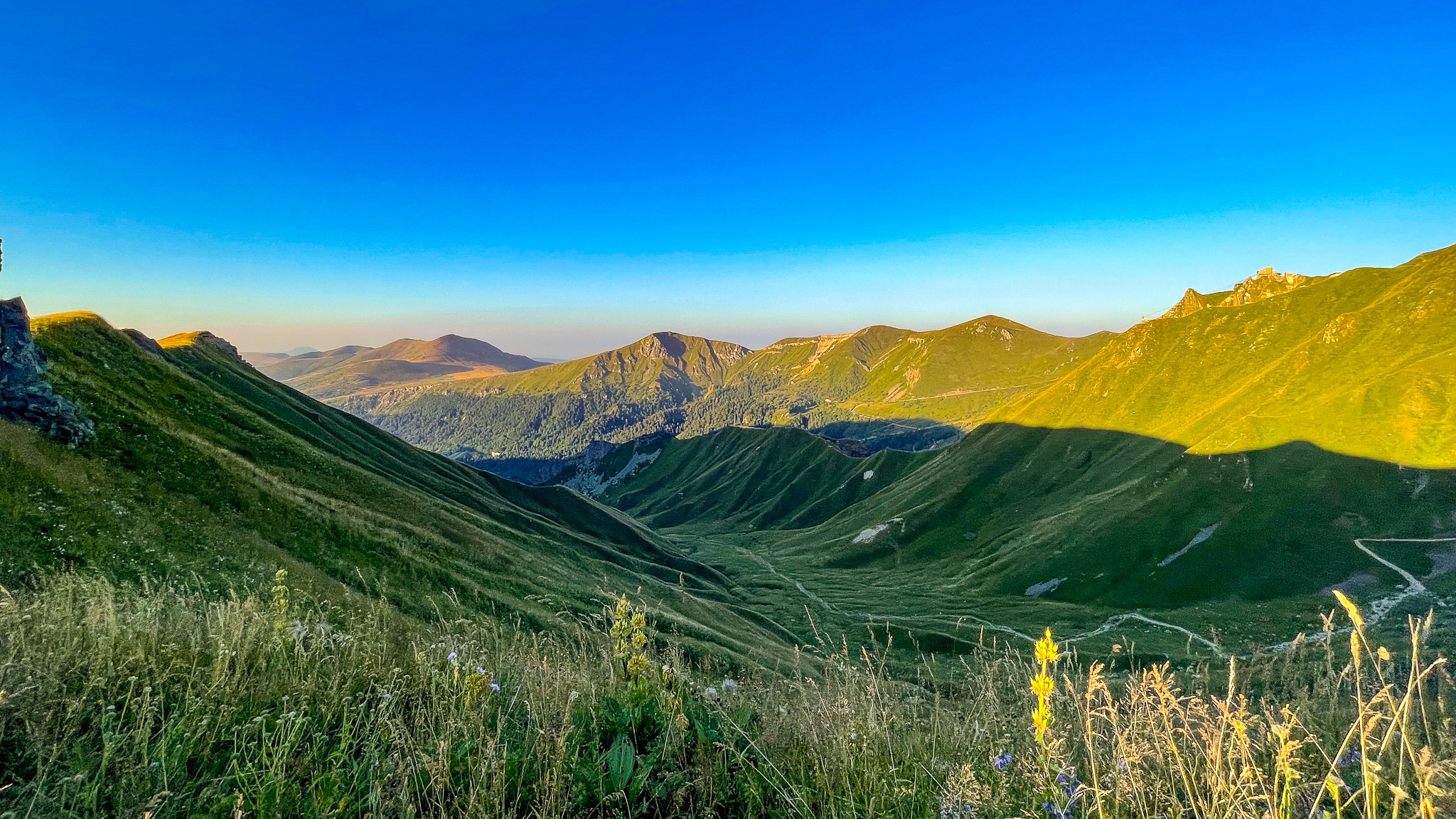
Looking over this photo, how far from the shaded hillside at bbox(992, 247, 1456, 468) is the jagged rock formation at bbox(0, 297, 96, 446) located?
13825cm

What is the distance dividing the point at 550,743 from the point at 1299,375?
171m

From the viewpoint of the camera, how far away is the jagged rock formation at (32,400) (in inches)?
1126

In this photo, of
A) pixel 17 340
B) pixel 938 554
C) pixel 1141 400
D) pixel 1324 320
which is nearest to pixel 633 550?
pixel 938 554

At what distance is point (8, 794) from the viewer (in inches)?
142

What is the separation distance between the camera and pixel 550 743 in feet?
15.4

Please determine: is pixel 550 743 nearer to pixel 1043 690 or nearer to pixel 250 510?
pixel 1043 690

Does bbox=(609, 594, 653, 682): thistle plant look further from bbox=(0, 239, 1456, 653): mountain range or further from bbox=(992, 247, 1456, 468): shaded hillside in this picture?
bbox=(992, 247, 1456, 468): shaded hillside

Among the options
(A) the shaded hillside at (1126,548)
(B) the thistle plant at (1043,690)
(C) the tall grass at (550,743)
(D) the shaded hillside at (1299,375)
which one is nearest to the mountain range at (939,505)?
(A) the shaded hillside at (1126,548)

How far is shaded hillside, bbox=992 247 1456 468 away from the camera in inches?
3681

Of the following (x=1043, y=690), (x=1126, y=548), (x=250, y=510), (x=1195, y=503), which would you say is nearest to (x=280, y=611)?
(x=1043, y=690)

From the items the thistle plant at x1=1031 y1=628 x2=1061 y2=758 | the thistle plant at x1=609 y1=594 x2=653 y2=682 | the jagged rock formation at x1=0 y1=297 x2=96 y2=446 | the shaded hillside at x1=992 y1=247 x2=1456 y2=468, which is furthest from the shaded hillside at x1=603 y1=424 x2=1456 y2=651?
the jagged rock formation at x1=0 y1=297 x2=96 y2=446

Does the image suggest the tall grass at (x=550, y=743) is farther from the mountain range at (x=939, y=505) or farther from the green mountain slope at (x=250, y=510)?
the green mountain slope at (x=250, y=510)

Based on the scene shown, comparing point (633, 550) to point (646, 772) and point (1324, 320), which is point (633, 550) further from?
point (1324, 320)

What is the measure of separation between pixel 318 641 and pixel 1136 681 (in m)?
8.34
